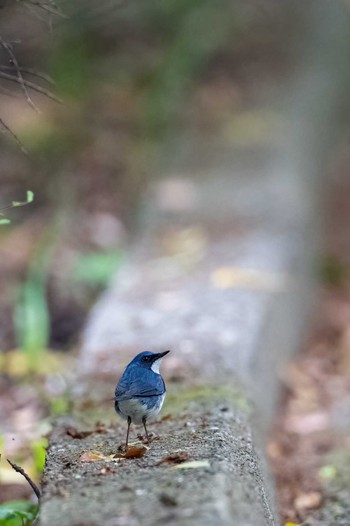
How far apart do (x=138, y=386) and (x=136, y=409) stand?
88 millimetres

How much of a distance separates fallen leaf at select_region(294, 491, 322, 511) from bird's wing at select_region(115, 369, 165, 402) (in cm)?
136

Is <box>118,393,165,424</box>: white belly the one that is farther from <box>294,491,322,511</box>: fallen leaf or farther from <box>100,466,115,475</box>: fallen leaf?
<box>294,491,322,511</box>: fallen leaf

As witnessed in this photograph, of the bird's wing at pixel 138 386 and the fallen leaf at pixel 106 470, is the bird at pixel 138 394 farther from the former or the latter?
the fallen leaf at pixel 106 470

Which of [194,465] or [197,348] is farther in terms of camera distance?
[197,348]

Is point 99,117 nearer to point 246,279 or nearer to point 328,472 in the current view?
point 246,279

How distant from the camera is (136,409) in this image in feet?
12.2

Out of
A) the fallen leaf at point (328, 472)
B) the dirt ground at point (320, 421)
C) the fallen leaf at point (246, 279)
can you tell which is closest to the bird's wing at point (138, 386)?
the dirt ground at point (320, 421)

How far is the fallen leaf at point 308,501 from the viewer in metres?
4.76

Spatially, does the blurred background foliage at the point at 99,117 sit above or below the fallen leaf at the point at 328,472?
above

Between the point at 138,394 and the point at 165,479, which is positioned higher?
the point at 138,394

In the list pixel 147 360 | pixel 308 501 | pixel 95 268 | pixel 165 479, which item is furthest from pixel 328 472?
pixel 95 268

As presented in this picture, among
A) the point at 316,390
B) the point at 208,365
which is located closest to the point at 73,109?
the point at 316,390

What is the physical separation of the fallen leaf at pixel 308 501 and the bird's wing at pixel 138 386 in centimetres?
136

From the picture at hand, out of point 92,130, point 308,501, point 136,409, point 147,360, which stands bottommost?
point 308,501
